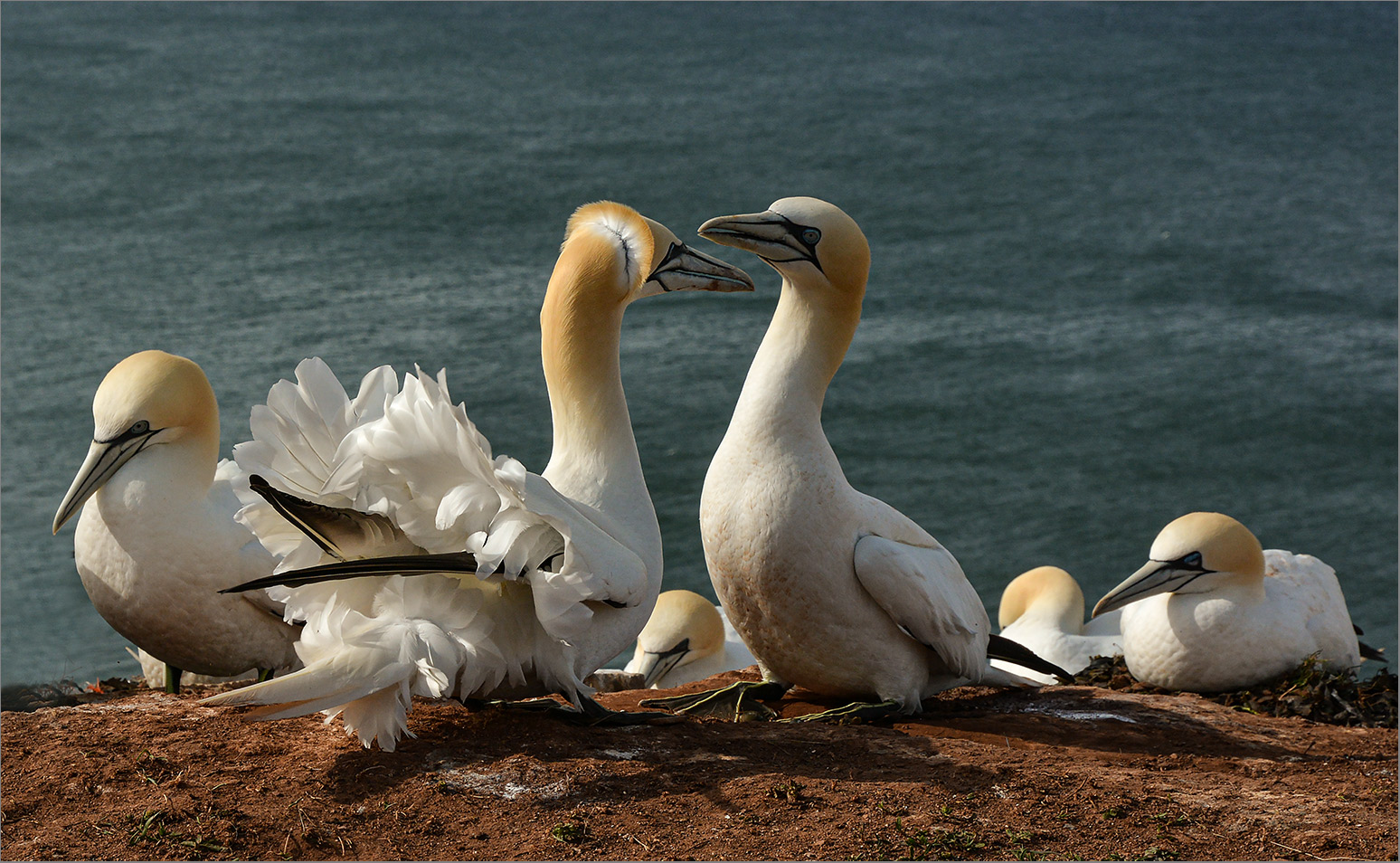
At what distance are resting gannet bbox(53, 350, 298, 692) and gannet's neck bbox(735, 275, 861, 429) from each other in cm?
195

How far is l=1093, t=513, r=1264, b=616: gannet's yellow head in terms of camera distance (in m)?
6.04

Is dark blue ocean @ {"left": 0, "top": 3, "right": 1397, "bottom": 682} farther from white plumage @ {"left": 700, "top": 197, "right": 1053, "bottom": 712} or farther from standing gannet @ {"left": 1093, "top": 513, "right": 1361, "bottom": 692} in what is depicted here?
white plumage @ {"left": 700, "top": 197, "right": 1053, "bottom": 712}

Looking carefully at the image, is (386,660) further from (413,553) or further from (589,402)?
(589,402)

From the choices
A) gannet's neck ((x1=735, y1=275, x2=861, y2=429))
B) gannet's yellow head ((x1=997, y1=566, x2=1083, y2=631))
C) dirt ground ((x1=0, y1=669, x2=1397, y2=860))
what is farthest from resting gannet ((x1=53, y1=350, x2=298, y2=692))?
gannet's yellow head ((x1=997, y1=566, x2=1083, y2=631))

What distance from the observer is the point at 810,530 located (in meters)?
4.74

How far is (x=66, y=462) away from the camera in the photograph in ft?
37.1

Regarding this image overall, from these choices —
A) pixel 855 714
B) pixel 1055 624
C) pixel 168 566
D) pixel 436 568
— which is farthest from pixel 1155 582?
pixel 168 566

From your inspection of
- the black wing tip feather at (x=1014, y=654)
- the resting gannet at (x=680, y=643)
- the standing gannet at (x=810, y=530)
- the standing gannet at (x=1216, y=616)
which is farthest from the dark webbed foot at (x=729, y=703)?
the resting gannet at (x=680, y=643)

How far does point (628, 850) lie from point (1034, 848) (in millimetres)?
1014

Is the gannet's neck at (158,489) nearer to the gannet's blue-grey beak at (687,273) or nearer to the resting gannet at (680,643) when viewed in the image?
the gannet's blue-grey beak at (687,273)

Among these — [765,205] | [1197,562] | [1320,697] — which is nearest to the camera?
[1320,697]

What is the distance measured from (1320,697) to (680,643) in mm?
3138

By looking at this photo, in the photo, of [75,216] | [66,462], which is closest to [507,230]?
[75,216]

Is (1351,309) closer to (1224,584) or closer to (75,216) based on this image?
(1224,584)
